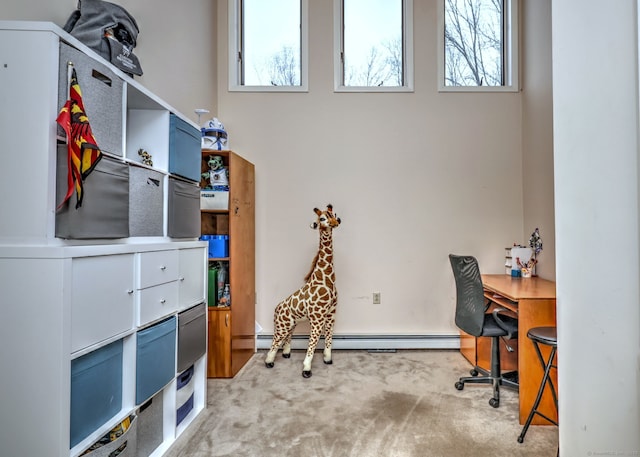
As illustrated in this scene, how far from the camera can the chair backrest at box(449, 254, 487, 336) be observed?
2428mm

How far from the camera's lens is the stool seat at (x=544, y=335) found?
181 cm

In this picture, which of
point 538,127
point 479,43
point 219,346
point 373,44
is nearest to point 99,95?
point 219,346

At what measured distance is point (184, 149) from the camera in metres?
2.02

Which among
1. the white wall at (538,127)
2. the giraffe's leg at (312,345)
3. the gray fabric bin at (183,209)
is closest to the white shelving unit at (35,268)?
the gray fabric bin at (183,209)

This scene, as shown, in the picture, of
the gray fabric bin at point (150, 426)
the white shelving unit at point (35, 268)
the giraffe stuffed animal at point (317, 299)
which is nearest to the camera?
the white shelving unit at point (35, 268)

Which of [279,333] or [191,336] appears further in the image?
[279,333]

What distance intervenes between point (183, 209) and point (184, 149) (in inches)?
13.7

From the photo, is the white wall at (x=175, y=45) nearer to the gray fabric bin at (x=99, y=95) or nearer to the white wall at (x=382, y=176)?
the white wall at (x=382, y=176)

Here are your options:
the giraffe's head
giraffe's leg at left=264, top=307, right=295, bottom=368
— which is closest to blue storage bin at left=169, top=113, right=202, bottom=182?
the giraffe's head

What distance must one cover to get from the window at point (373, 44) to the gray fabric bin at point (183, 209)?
7.18ft

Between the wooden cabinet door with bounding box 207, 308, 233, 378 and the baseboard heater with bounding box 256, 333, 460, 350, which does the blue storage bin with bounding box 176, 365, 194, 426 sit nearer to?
the wooden cabinet door with bounding box 207, 308, 233, 378

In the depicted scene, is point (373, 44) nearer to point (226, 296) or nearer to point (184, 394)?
point (226, 296)

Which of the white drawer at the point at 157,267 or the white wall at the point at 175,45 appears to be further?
the white wall at the point at 175,45

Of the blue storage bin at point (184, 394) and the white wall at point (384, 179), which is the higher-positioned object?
the white wall at point (384, 179)
